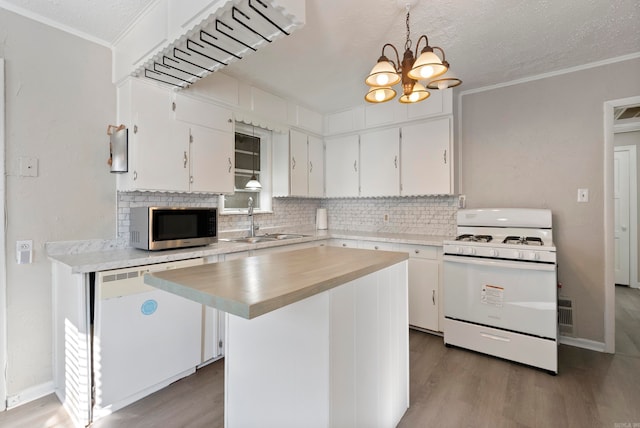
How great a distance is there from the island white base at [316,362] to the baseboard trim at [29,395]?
1534 mm

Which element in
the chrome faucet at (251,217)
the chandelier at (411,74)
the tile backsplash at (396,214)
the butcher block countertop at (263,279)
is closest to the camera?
the butcher block countertop at (263,279)

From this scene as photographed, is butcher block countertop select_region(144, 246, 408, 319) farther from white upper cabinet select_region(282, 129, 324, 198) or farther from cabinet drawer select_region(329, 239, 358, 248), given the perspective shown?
white upper cabinet select_region(282, 129, 324, 198)

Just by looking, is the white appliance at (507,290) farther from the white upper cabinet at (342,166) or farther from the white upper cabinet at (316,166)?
the white upper cabinet at (316,166)

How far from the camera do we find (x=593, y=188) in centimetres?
262

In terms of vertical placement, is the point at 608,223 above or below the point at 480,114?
below

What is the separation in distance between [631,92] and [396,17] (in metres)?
2.19

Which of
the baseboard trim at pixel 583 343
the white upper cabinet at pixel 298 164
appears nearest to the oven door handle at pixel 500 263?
the baseboard trim at pixel 583 343

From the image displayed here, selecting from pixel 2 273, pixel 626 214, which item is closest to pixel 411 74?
pixel 2 273

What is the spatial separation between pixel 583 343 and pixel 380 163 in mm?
2551

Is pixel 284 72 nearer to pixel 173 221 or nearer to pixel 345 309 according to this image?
pixel 173 221

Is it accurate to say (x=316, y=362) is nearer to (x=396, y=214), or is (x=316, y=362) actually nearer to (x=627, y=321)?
(x=396, y=214)

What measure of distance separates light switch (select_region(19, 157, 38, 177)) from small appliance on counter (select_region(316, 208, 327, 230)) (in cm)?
299

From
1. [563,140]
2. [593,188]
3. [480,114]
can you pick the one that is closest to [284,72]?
[480,114]

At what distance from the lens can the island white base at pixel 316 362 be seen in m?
1.10
